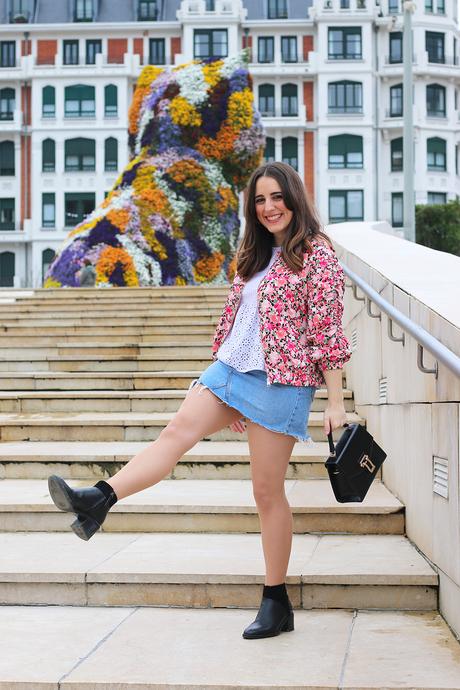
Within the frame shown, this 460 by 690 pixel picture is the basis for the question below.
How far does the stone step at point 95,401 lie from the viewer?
7398 millimetres

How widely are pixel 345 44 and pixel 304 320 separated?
2151 inches

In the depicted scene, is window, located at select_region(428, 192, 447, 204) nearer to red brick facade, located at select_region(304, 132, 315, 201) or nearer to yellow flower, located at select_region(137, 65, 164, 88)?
red brick facade, located at select_region(304, 132, 315, 201)

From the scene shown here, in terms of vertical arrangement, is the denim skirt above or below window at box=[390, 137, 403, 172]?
below

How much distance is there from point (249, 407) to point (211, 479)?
2.20m

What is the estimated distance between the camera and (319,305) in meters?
3.71

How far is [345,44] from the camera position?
55.5 metres

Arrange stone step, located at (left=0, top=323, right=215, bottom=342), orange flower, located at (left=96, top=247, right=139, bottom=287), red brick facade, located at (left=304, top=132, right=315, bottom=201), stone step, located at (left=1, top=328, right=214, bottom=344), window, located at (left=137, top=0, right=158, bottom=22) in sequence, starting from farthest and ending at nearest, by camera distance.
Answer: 1. window, located at (left=137, top=0, right=158, bottom=22)
2. red brick facade, located at (left=304, top=132, right=315, bottom=201)
3. orange flower, located at (left=96, top=247, right=139, bottom=287)
4. stone step, located at (left=0, top=323, right=215, bottom=342)
5. stone step, located at (left=1, top=328, right=214, bottom=344)

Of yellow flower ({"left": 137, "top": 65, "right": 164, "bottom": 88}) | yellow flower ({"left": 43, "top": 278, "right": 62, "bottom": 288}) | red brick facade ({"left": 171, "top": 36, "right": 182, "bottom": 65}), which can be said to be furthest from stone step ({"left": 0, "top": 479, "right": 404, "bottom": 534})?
red brick facade ({"left": 171, "top": 36, "right": 182, "bottom": 65})

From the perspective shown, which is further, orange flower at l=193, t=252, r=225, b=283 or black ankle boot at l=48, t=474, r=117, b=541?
orange flower at l=193, t=252, r=225, b=283

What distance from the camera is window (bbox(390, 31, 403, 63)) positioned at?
184 feet

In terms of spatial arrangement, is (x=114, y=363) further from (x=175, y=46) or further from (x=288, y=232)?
(x=175, y=46)

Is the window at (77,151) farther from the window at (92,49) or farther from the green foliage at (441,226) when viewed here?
the green foliage at (441,226)

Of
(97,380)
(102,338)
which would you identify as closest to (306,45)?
(102,338)

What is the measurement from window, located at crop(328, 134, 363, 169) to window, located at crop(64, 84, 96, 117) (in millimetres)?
13399
